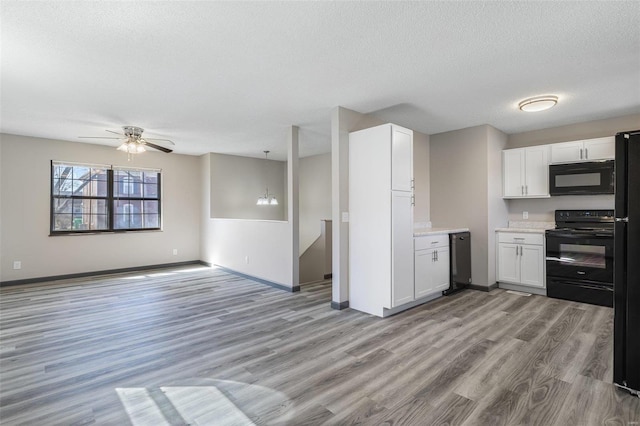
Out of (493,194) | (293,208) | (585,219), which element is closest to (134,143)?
(293,208)

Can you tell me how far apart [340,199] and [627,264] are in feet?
8.63

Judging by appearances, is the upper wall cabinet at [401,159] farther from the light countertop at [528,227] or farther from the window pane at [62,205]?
the window pane at [62,205]

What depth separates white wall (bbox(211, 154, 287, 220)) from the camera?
7.17m

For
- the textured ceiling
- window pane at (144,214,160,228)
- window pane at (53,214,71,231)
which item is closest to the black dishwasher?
the textured ceiling

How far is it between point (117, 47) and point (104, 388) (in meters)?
2.55

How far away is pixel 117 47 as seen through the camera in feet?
8.28

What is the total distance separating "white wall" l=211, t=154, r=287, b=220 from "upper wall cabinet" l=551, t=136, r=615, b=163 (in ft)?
19.2

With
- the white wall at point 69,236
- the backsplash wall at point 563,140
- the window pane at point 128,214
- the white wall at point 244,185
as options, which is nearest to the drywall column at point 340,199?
the backsplash wall at point 563,140

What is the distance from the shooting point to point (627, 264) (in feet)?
6.90

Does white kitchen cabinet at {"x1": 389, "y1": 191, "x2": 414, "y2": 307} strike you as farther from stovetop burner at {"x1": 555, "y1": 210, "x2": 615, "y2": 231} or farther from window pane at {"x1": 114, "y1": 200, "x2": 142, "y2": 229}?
window pane at {"x1": 114, "y1": 200, "x2": 142, "y2": 229}

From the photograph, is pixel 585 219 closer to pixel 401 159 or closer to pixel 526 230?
pixel 526 230

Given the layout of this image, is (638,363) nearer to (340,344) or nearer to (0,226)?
(340,344)

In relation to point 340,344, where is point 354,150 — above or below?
above

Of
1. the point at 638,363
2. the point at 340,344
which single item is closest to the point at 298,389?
the point at 340,344
